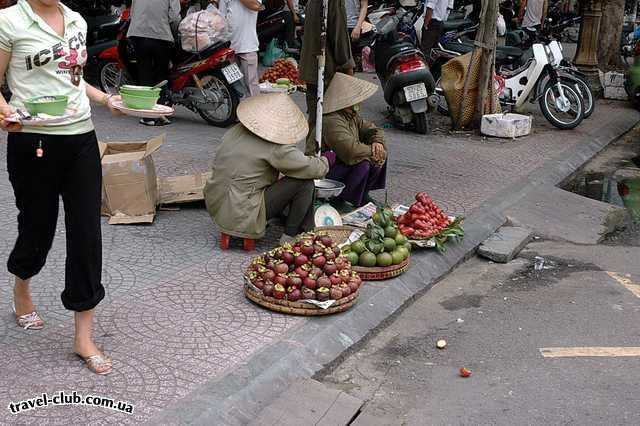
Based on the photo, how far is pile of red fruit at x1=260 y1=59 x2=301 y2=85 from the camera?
10594 millimetres

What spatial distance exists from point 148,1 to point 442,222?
431cm

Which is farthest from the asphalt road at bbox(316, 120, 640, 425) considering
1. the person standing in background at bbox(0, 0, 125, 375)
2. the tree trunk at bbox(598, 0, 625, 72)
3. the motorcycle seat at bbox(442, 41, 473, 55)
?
the tree trunk at bbox(598, 0, 625, 72)

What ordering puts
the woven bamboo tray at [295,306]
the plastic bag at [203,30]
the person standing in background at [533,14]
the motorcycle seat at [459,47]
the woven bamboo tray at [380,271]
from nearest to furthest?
the woven bamboo tray at [295,306]
the woven bamboo tray at [380,271]
the plastic bag at [203,30]
the motorcycle seat at [459,47]
the person standing in background at [533,14]

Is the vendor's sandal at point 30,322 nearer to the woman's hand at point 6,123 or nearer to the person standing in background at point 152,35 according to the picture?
the woman's hand at point 6,123

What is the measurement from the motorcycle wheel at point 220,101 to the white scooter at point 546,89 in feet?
12.3

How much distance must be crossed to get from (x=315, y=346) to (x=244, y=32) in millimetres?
5211

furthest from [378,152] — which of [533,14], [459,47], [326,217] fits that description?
[533,14]

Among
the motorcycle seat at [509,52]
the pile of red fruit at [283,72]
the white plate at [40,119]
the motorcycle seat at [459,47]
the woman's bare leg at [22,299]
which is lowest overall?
the woman's bare leg at [22,299]

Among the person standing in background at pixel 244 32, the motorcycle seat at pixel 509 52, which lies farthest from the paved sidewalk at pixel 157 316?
the motorcycle seat at pixel 509 52

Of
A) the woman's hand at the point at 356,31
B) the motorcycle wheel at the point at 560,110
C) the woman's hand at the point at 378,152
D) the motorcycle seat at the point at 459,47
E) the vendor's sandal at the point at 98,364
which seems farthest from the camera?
the motorcycle seat at the point at 459,47

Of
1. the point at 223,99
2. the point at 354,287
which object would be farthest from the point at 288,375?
the point at 223,99

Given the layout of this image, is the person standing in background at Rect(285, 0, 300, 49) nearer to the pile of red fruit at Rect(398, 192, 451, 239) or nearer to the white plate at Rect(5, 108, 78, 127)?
the pile of red fruit at Rect(398, 192, 451, 239)

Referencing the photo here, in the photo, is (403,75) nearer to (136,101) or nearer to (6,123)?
(136,101)

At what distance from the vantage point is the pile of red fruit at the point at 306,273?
4430 mm
